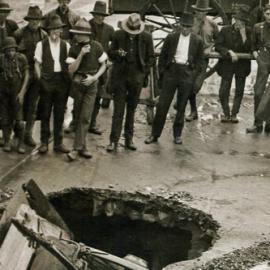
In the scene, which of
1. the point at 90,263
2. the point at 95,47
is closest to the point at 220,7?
the point at 95,47

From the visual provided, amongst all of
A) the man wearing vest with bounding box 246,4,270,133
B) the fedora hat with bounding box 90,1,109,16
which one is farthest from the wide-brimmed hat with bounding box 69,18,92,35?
the man wearing vest with bounding box 246,4,270,133

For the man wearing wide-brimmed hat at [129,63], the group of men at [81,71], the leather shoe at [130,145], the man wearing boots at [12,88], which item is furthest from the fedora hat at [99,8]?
the leather shoe at [130,145]

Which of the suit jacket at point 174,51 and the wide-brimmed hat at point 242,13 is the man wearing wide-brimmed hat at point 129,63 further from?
the wide-brimmed hat at point 242,13

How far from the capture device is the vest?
1068cm

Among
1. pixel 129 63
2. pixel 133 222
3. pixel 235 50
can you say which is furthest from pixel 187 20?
pixel 133 222

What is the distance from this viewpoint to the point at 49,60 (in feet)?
35.1

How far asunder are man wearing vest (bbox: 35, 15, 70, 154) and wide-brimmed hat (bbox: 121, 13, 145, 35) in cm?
91

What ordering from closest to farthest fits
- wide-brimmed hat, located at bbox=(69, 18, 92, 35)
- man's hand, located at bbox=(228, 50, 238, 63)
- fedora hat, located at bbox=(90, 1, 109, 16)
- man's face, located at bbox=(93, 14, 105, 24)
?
wide-brimmed hat, located at bbox=(69, 18, 92, 35) → fedora hat, located at bbox=(90, 1, 109, 16) → man's face, located at bbox=(93, 14, 105, 24) → man's hand, located at bbox=(228, 50, 238, 63)

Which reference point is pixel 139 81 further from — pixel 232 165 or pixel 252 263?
pixel 252 263

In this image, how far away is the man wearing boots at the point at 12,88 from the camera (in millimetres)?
10742

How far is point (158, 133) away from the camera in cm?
1215

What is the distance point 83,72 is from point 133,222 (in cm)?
229

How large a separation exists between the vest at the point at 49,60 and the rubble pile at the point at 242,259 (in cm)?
400

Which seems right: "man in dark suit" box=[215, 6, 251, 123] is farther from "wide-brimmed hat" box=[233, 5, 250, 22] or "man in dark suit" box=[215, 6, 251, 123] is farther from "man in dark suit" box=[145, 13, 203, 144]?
"man in dark suit" box=[145, 13, 203, 144]
